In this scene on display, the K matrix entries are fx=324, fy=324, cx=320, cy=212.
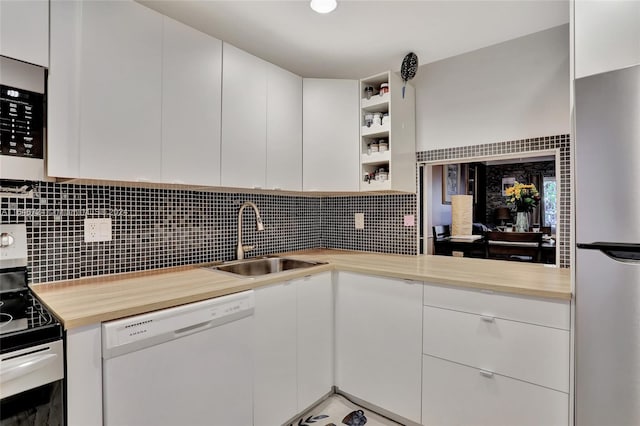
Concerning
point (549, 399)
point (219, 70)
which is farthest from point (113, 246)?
point (549, 399)

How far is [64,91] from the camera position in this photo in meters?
1.28

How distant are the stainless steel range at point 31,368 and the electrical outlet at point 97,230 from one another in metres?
0.55

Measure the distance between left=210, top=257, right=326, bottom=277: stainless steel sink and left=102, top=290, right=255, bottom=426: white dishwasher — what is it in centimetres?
62

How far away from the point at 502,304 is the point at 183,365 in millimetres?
1418

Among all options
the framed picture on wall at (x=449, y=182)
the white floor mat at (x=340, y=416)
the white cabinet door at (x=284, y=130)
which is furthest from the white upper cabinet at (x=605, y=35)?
the framed picture on wall at (x=449, y=182)

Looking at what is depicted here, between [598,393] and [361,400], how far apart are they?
1224 mm

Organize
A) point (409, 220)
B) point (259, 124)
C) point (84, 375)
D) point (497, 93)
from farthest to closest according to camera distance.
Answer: point (409, 220)
point (497, 93)
point (259, 124)
point (84, 375)

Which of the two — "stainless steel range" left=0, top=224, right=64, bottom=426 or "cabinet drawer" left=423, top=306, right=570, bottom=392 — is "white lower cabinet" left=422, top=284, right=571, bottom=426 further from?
"stainless steel range" left=0, top=224, right=64, bottom=426

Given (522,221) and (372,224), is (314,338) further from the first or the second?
(522,221)

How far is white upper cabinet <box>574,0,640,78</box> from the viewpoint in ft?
3.74

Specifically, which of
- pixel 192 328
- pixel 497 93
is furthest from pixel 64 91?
pixel 497 93

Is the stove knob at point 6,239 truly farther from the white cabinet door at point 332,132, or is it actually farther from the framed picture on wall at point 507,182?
the framed picture on wall at point 507,182

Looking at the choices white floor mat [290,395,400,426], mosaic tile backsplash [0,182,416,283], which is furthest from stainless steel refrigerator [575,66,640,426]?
mosaic tile backsplash [0,182,416,283]

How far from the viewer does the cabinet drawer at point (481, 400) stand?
4.57ft
